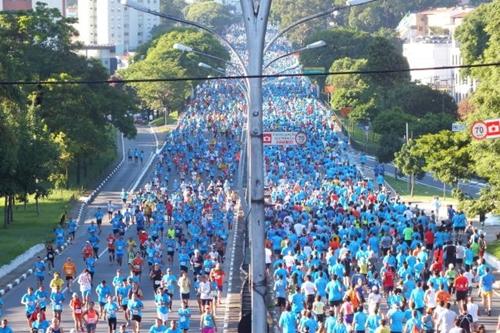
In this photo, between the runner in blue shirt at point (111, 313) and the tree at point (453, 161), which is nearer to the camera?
the runner in blue shirt at point (111, 313)

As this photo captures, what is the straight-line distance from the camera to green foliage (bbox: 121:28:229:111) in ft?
411

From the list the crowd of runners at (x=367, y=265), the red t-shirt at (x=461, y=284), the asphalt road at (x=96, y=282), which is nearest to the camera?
the crowd of runners at (x=367, y=265)

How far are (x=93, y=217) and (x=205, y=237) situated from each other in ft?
50.0

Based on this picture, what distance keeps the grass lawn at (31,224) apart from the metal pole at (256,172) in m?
22.6

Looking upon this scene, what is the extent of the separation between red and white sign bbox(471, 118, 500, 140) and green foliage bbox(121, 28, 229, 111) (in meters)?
87.4

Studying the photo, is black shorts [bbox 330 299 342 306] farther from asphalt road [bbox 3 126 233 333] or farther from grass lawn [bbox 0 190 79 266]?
grass lawn [bbox 0 190 79 266]

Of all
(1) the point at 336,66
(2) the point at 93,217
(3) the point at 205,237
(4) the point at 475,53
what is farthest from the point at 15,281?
(1) the point at 336,66

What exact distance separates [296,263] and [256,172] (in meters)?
13.0

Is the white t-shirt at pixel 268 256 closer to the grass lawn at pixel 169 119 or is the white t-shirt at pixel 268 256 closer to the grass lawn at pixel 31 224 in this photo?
the grass lawn at pixel 31 224

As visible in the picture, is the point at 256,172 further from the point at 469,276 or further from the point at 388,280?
the point at 388,280

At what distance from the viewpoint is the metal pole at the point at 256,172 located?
1778 cm

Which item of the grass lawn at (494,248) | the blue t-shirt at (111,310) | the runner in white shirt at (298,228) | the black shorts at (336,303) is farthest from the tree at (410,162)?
the blue t-shirt at (111,310)

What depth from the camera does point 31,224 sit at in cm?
5344

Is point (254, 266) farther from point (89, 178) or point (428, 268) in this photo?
point (89, 178)
